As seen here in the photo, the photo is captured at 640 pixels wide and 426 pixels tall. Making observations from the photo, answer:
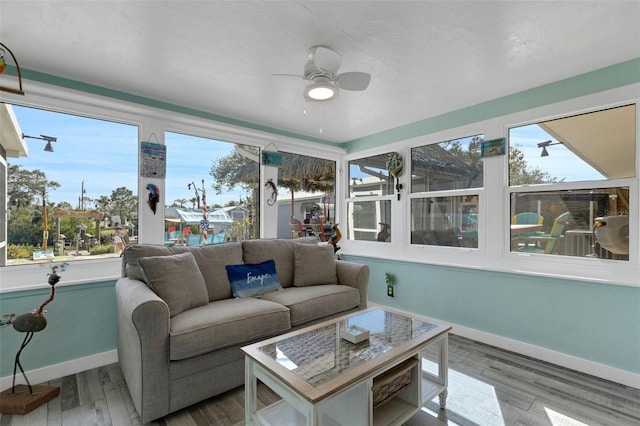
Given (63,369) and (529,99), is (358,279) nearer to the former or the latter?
(529,99)

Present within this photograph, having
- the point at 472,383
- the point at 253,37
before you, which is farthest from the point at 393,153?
the point at 472,383

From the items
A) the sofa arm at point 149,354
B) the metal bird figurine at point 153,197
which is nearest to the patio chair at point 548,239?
the sofa arm at point 149,354

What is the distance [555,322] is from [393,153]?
2382 mm

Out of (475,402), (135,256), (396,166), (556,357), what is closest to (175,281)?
(135,256)

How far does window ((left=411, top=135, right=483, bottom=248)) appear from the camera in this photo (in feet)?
10.4

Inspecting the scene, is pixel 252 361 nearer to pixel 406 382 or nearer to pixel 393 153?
pixel 406 382

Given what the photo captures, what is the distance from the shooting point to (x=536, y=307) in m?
2.62

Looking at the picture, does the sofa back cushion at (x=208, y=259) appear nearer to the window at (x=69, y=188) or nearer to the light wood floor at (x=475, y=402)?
the window at (x=69, y=188)

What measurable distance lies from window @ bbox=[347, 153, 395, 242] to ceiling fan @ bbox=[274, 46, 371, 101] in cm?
195

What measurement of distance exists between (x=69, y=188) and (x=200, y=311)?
1613 mm

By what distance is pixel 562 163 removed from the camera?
2580 millimetres

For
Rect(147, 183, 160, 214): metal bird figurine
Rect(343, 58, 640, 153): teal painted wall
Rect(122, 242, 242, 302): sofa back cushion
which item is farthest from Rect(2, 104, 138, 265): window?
Rect(343, 58, 640, 153): teal painted wall

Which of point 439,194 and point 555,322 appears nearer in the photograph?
point 555,322

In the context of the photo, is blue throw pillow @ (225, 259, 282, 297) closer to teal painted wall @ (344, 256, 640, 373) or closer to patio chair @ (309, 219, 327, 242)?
patio chair @ (309, 219, 327, 242)
